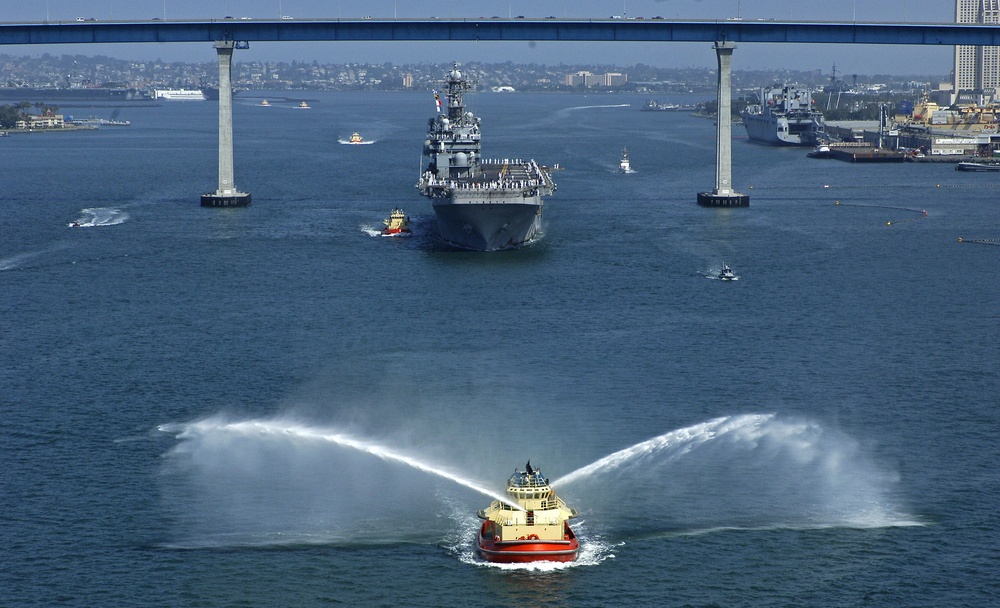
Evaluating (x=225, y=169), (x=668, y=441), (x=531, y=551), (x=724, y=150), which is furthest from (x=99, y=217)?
(x=531, y=551)

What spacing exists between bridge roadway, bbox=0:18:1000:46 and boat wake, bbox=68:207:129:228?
20.8 m

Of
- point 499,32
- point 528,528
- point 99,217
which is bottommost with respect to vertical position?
point 528,528

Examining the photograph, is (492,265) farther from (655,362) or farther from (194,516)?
(194,516)

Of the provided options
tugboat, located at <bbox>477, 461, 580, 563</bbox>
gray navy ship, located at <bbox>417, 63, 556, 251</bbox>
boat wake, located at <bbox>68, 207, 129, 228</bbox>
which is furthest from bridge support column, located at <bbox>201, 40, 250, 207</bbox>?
tugboat, located at <bbox>477, 461, 580, 563</bbox>

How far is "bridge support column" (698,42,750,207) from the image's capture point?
5650 inches

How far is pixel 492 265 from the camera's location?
10675 centimetres

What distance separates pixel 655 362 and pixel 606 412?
10.7 metres

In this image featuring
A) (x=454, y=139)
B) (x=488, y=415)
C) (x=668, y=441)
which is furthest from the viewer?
(x=454, y=139)

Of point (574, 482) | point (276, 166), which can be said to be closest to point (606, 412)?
point (574, 482)

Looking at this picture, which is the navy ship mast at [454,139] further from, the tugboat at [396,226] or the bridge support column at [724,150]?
the bridge support column at [724,150]

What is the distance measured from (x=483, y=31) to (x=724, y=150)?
29.7m

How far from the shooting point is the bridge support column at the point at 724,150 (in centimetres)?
14350

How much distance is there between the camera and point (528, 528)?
150 feet

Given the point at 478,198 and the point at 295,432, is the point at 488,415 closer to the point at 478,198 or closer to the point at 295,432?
the point at 295,432
